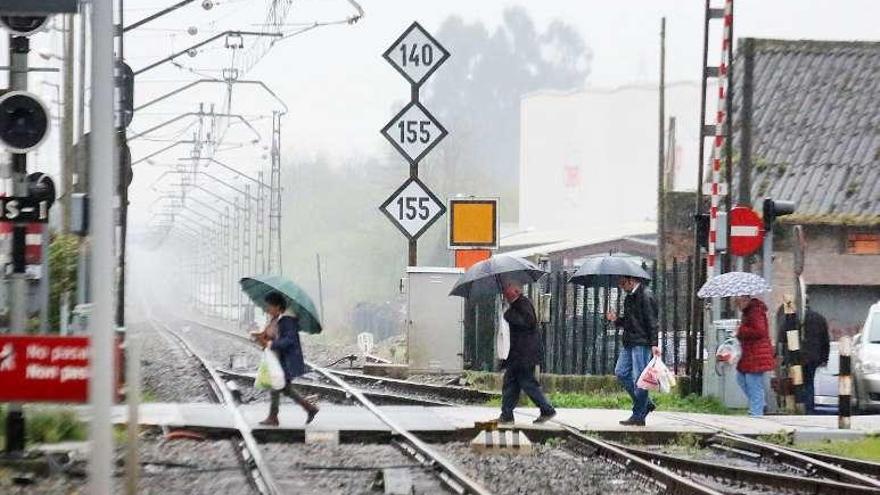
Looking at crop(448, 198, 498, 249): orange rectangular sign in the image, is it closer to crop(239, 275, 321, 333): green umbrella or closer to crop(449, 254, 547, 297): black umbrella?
crop(449, 254, 547, 297): black umbrella

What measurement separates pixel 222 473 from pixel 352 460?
174cm

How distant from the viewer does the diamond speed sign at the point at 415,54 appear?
27.3m

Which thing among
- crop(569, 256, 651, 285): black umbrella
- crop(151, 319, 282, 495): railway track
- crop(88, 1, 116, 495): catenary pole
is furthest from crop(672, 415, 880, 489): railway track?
crop(88, 1, 116, 495): catenary pole

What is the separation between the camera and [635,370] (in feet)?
59.8

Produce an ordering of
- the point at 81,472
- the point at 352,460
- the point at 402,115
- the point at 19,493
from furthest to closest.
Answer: the point at 402,115, the point at 352,460, the point at 81,472, the point at 19,493

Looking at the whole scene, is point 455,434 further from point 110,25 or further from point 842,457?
point 110,25

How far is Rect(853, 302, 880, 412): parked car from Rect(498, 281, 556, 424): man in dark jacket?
6997 mm

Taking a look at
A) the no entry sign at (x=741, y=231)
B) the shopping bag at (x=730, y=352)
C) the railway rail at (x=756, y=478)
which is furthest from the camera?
the no entry sign at (x=741, y=231)

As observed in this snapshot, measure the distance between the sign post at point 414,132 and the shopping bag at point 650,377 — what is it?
8.90 metres

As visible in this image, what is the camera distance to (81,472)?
518 inches

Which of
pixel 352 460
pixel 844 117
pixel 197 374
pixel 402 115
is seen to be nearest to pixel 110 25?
pixel 352 460

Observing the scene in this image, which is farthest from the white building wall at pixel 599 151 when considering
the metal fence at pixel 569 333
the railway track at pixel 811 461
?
the railway track at pixel 811 461

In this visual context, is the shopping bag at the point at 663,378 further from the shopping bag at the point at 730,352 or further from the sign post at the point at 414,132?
the sign post at the point at 414,132

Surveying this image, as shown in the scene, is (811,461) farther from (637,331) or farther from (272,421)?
(272,421)
